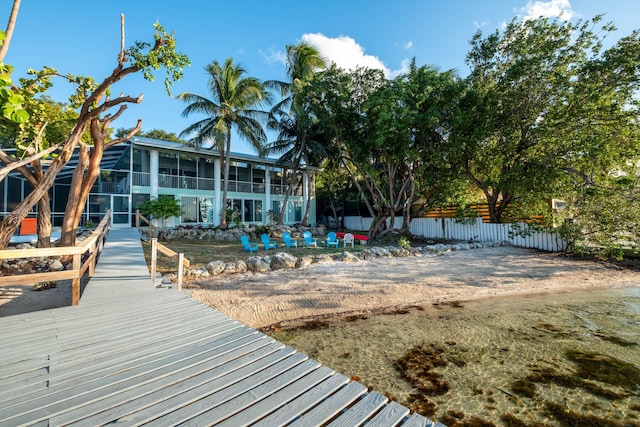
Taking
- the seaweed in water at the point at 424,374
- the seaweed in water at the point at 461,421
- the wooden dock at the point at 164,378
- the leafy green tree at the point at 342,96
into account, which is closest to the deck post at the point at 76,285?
the wooden dock at the point at 164,378

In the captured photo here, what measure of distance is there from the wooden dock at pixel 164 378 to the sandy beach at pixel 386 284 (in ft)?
7.27

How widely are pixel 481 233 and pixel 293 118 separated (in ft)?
45.0

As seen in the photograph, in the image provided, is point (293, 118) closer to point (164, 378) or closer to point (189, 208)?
point (189, 208)

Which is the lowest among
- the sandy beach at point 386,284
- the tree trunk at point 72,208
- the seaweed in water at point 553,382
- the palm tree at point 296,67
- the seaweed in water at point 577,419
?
the seaweed in water at point 577,419

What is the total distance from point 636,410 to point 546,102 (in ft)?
39.5

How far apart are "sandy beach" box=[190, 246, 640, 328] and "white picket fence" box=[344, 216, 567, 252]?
1.13 metres

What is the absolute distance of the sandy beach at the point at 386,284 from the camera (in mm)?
5770

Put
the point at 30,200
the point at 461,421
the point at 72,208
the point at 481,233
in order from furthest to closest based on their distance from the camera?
the point at 481,233
the point at 72,208
the point at 30,200
the point at 461,421

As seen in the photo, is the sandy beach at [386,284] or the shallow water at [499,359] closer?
the shallow water at [499,359]

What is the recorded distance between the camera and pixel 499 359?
161 inches

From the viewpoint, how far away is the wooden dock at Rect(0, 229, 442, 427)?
6.15 ft

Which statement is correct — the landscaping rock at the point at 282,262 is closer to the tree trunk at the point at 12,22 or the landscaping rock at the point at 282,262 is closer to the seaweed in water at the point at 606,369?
the seaweed in water at the point at 606,369

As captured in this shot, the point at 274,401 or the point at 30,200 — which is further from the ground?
the point at 30,200

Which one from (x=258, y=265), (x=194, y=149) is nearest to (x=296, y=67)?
(x=194, y=149)
